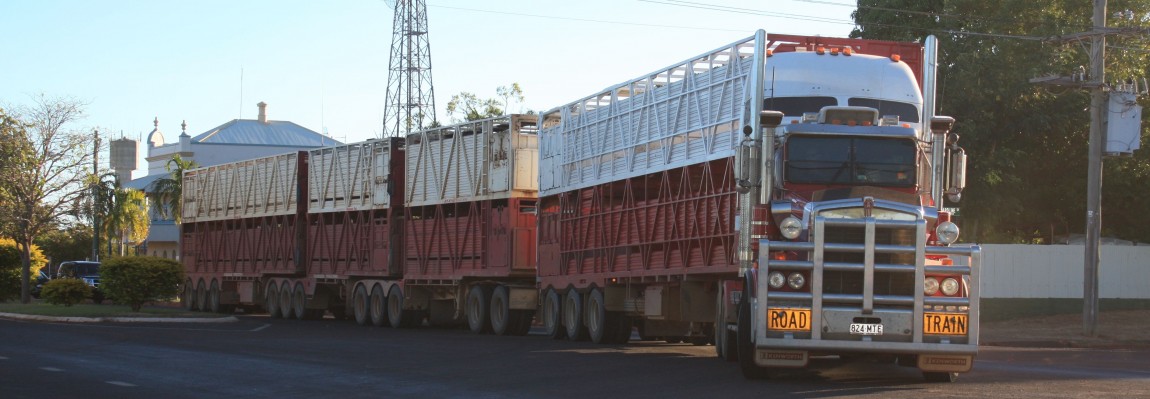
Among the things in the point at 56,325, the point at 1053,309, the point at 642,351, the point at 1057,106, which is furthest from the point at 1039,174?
the point at 56,325

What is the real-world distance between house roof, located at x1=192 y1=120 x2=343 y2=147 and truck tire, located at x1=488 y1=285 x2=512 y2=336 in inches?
2885

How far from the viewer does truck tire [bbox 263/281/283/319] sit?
3925 centimetres

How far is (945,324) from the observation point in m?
15.3

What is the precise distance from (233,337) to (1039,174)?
91.1 feet

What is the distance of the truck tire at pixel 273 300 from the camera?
39.2 m

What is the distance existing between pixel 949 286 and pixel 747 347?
2.34m

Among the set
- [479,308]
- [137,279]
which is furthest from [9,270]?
[479,308]

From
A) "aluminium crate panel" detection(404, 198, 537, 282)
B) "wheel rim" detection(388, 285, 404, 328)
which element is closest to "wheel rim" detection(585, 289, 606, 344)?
"aluminium crate panel" detection(404, 198, 537, 282)

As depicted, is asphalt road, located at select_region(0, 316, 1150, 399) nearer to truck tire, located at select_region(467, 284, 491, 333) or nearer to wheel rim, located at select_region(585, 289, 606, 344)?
wheel rim, located at select_region(585, 289, 606, 344)

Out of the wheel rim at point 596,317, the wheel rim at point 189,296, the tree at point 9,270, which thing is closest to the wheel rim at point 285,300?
the wheel rim at point 189,296

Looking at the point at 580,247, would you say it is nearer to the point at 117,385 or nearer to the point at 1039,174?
the point at 117,385

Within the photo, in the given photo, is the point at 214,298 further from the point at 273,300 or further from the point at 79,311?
the point at 79,311

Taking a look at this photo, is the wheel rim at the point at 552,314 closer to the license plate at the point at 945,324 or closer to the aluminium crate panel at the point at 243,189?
the license plate at the point at 945,324

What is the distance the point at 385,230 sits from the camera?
33688mm
